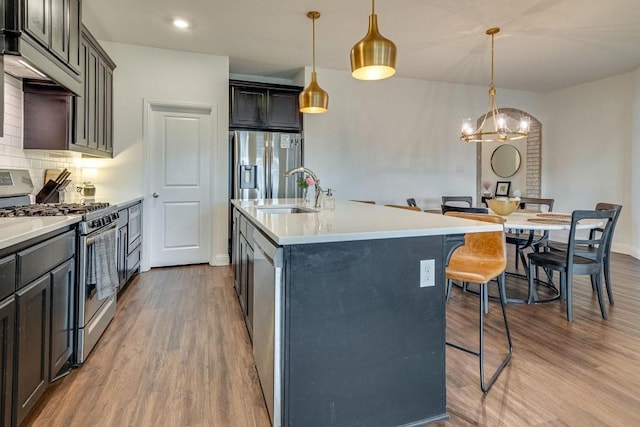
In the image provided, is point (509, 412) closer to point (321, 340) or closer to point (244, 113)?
point (321, 340)

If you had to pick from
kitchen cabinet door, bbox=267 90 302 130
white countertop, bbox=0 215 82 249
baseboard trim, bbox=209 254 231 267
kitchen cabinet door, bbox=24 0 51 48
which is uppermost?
kitchen cabinet door, bbox=267 90 302 130

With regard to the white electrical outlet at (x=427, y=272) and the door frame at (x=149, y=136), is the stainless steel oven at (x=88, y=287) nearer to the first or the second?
the white electrical outlet at (x=427, y=272)

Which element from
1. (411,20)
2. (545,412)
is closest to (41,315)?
(545,412)

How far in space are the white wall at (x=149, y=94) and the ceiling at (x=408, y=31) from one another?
166 mm

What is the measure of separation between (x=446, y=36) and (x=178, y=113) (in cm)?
343

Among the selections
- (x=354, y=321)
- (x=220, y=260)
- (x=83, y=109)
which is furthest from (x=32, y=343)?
(x=220, y=260)

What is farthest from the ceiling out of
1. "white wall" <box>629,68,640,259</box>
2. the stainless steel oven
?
the stainless steel oven

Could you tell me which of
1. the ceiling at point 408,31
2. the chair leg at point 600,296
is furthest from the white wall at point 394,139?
the chair leg at point 600,296

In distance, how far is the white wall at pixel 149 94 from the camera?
4.23 meters

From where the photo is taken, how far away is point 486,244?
2.42 m

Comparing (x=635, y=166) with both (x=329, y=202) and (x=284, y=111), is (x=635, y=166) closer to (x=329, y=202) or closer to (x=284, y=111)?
(x=329, y=202)

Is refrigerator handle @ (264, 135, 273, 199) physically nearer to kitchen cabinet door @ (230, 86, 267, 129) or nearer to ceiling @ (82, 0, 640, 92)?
kitchen cabinet door @ (230, 86, 267, 129)

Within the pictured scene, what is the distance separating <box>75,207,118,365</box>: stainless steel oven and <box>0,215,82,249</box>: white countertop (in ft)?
0.48

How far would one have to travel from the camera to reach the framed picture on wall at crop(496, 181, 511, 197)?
715 centimetres
